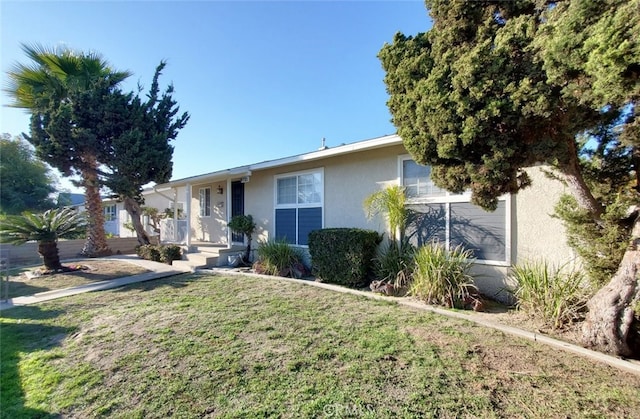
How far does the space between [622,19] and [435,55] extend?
1868 millimetres

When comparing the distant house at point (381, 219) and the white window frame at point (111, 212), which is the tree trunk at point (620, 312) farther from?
the white window frame at point (111, 212)

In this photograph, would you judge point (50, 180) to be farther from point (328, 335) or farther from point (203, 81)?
point (328, 335)

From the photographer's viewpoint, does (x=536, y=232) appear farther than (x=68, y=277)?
No

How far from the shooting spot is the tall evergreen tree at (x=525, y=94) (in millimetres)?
2475

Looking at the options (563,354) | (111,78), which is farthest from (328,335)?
(111,78)

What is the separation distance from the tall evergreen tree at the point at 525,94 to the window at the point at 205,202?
12.1 m

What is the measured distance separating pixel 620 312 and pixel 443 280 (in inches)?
93.3

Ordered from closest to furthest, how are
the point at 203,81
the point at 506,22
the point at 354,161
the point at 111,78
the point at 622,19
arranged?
the point at 622,19
the point at 506,22
the point at 354,161
the point at 203,81
the point at 111,78

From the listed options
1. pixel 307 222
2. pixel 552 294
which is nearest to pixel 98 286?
pixel 307 222

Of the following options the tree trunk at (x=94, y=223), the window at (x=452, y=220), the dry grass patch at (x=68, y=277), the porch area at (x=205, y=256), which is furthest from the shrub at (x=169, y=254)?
the window at (x=452, y=220)

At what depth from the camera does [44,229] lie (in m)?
8.58

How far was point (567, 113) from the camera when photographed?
10.0ft

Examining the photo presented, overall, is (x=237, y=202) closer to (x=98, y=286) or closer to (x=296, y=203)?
(x=296, y=203)

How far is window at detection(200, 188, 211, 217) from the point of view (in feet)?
46.2
